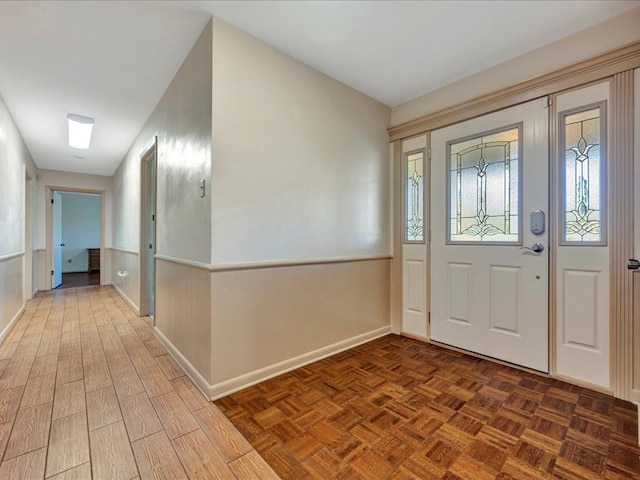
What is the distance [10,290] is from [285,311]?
3293 mm

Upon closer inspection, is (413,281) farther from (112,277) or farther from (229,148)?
(112,277)

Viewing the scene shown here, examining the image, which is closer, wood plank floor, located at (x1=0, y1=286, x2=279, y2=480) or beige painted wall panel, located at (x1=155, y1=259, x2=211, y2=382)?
wood plank floor, located at (x1=0, y1=286, x2=279, y2=480)

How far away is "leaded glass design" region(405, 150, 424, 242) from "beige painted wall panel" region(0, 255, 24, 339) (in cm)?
402

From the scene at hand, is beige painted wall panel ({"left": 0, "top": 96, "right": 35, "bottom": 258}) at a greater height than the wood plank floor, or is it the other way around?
beige painted wall panel ({"left": 0, "top": 96, "right": 35, "bottom": 258})

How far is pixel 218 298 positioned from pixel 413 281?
1.94 meters

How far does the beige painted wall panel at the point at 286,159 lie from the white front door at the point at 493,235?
67 cm

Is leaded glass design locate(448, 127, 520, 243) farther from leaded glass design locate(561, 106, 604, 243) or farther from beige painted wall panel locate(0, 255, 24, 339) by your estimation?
beige painted wall panel locate(0, 255, 24, 339)

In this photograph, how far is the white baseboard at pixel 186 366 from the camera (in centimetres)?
190

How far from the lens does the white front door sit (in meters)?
2.17

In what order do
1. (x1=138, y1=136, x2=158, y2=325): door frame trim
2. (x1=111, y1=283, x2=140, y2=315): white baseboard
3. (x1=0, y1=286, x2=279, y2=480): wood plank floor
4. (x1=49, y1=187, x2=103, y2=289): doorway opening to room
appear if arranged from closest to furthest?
(x1=0, y1=286, x2=279, y2=480): wood plank floor, (x1=138, y1=136, x2=158, y2=325): door frame trim, (x1=111, y1=283, x2=140, y2=315): white baseboard, (x1=49, y1=187, x2=103, y2=289): doorway opening to room

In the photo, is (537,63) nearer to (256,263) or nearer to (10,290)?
(256,263)

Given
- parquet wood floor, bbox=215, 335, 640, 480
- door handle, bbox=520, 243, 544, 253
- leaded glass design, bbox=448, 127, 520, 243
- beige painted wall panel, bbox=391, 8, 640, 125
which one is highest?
beige painted wall panel, bbox=391, 8, 640, 125

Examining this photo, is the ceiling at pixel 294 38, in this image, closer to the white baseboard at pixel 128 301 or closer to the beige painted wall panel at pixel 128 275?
the beige painted wall panel at pixel 128 275

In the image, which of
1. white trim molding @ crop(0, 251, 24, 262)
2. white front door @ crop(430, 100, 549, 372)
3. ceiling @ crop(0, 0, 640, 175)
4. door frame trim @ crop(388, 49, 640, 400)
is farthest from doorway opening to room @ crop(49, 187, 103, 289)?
door frame trim @ crop(388, 49, 640, 400)
